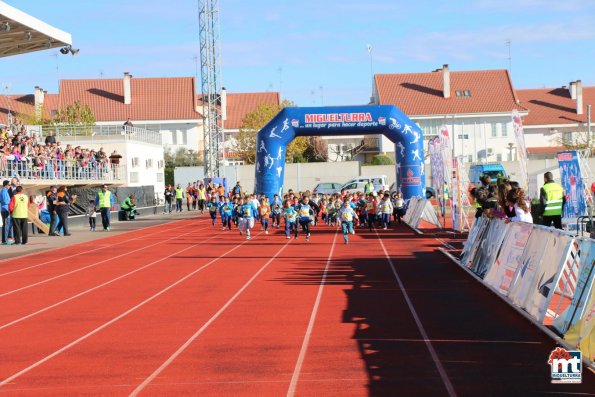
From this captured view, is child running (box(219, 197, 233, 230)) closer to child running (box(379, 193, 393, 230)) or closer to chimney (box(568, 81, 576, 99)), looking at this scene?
child running (box(379, 193, 393, 230))

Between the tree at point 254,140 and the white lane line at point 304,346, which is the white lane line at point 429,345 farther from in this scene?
the tree at point 254,140

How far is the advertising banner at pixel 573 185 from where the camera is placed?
2711 cm

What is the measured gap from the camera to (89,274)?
749 inches


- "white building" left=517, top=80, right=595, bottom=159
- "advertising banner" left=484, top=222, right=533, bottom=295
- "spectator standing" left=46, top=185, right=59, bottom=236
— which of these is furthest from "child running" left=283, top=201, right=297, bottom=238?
"white building" left=517, top=80, right=595, bottom=159

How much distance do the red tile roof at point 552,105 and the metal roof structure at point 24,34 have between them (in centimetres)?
6521

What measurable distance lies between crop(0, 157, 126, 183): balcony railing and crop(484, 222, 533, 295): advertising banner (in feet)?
77.9

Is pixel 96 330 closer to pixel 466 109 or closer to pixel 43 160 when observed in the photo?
pixel 43 160

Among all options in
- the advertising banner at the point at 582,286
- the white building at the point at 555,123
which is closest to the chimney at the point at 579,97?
the white building at the point at 555,123

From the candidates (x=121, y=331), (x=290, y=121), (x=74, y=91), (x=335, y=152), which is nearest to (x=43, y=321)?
(x=121, y=331)

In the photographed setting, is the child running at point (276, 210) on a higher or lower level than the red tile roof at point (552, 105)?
lower

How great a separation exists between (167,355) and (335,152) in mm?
81190

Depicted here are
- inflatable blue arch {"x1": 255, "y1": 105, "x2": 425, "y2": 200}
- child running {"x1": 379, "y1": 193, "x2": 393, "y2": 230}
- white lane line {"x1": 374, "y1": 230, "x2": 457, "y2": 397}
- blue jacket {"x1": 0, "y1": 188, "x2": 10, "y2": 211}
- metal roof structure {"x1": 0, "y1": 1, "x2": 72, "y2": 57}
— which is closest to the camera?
white lane line {"x1": 374, "y1": 230, "x2": 457, "y2": 397}

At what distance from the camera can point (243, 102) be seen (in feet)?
341

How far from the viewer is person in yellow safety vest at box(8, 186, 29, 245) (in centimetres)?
2759
